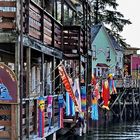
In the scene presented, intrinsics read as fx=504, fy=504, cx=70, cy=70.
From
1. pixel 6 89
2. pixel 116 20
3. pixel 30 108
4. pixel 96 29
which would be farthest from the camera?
pixel 116 20

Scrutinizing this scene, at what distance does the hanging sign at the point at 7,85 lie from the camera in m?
14.0

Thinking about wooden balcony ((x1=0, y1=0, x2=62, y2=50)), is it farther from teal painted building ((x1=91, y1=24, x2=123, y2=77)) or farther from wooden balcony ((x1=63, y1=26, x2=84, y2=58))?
teal painted building ((x1=91, y1=24, x2=123, y2=77))

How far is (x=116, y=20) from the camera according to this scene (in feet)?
256

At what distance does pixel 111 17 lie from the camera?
77.6 m

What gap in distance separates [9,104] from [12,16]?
251 cm

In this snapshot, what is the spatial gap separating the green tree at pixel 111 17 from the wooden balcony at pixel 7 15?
6166 cm

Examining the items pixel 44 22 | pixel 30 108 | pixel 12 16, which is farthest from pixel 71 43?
pixel 12 16

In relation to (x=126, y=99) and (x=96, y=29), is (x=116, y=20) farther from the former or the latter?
(x=126, y=99)

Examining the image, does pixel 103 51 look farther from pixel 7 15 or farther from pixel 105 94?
pixel 7 15

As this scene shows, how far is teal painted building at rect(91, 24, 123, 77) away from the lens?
67438 mm

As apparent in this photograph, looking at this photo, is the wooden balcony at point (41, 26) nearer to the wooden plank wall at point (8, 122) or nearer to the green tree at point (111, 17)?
the wooden plank wall at point (8, 122)

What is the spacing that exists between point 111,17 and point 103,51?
8.90 meters

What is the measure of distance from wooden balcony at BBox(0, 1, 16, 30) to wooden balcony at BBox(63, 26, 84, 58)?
9039mm

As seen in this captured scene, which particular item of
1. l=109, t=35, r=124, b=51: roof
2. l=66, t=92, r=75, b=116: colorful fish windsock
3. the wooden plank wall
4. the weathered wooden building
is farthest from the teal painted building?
the wooden plank wall
